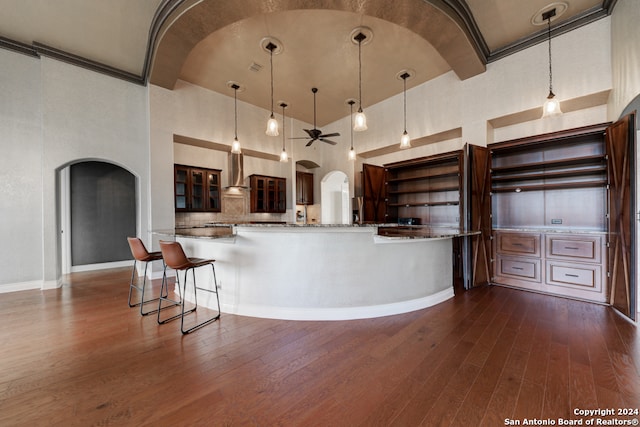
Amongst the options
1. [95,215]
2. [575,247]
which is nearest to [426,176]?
[575,247]

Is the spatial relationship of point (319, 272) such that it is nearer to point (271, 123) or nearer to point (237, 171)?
point (271, 123)

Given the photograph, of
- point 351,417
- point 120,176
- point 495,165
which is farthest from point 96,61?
point 495,165

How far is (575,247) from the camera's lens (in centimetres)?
336

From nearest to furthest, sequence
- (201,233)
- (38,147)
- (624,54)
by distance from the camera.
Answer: (624,54), (201,233), (38,147)

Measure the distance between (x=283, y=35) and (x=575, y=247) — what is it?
15.9ft

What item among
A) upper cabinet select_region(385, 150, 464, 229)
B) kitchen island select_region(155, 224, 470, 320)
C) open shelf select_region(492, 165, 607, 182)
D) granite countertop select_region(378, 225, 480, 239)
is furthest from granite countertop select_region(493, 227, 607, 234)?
kitchen island select_region(155, 224, 470, 320)

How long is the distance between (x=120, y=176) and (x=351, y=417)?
6.93 meters

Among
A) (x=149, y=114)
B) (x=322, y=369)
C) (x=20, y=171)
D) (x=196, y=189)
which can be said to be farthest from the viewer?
(x=196, y=189)

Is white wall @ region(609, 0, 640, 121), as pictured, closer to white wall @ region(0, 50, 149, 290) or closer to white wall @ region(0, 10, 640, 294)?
white wall @ region(0, 10, 640, 294)

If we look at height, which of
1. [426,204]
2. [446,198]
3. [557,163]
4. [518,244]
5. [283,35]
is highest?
[283,35]

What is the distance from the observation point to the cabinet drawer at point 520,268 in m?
3.67

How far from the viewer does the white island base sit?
2.81m

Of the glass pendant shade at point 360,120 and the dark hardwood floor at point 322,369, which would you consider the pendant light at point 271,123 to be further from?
the dark hardwood floor at point 322,369

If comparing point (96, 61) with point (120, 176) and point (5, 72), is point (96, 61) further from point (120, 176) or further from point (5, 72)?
point (120, 176)
